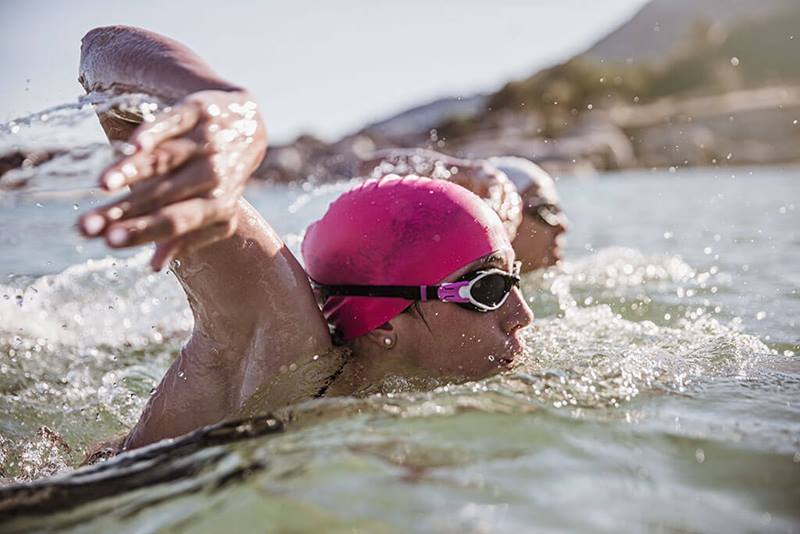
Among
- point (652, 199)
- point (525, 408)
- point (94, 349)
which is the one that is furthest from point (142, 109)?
point (652, 199)

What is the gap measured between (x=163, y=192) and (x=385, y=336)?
163cm

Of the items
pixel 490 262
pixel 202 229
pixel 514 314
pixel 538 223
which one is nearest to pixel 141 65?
pixel 202 229

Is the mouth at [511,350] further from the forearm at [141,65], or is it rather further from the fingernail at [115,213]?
the fingernail at [115,213]

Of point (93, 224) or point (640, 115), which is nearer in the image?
point (93, 224)

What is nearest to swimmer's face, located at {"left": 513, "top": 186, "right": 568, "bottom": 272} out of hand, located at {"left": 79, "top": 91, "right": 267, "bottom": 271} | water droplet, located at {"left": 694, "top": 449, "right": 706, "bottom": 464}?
water droplet, located at {"left": 694, "top": 449, "right": 706, "bottom": 464}

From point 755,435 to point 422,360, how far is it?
4.31ft

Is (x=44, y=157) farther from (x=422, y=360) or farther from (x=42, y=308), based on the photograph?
(x=42, y=308)

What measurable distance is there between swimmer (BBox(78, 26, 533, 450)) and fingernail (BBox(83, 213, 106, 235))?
385mm

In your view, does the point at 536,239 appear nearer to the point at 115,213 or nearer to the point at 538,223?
the point at 538,223

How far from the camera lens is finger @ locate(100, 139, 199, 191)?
189cm

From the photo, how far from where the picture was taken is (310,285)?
317 cm

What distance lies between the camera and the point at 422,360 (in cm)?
340

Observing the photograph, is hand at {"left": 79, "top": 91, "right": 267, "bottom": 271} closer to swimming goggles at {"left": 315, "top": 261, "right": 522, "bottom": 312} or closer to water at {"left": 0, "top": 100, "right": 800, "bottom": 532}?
water at {"left": 0, "top": 100, "right": 800, "bottom": 532}

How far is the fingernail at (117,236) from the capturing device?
1811mm
